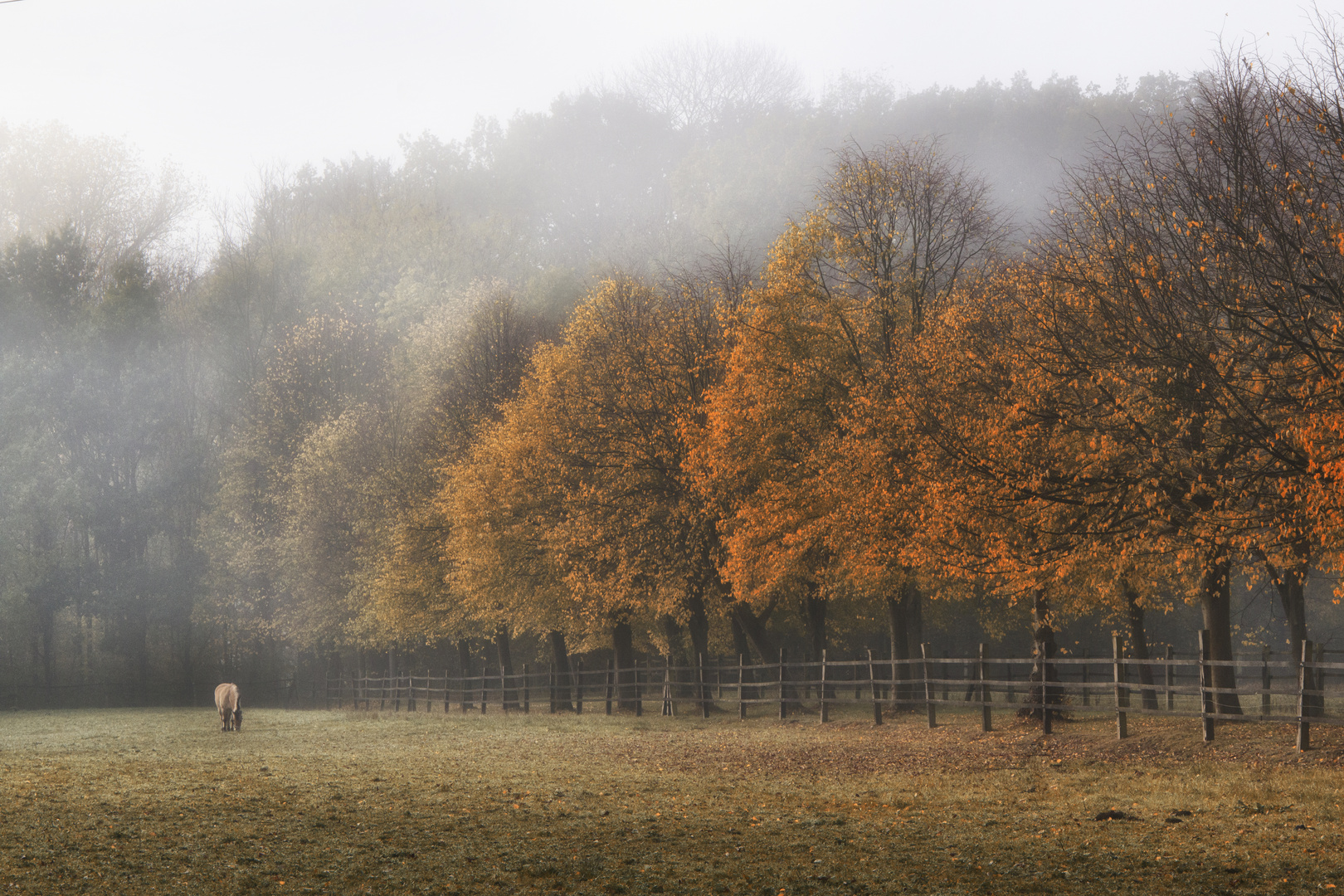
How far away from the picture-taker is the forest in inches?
572

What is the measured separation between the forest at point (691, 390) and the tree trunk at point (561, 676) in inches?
9.2

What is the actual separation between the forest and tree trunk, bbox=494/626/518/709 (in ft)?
6.27

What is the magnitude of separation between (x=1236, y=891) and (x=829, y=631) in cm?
3300

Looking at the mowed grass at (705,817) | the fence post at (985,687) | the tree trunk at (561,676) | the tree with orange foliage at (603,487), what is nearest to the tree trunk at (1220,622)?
the mowed grass at (705,817)

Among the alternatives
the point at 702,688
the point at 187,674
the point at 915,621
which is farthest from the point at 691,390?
the point at 187,674

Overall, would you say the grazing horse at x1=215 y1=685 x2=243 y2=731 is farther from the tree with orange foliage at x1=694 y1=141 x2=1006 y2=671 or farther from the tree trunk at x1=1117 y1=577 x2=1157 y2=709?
the tree trunk at x1=1117 y1=577 x2=1157 y2=709

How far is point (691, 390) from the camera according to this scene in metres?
28.4

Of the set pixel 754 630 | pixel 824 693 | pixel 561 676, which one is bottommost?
pixel 561 676

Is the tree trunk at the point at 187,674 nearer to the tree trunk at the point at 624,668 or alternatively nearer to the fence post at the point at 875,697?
the tree trunk at the point at 624,668

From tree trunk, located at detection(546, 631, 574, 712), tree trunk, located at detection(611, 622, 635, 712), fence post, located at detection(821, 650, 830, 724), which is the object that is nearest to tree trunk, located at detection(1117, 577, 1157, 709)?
fence post, located at detection(821, 650, 830, 724)

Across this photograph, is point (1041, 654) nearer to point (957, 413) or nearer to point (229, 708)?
point (957, 413)

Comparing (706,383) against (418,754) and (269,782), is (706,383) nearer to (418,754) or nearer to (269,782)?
(418,754)

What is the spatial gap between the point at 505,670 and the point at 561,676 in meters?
2.58

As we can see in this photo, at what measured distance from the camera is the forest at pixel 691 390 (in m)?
14.5
